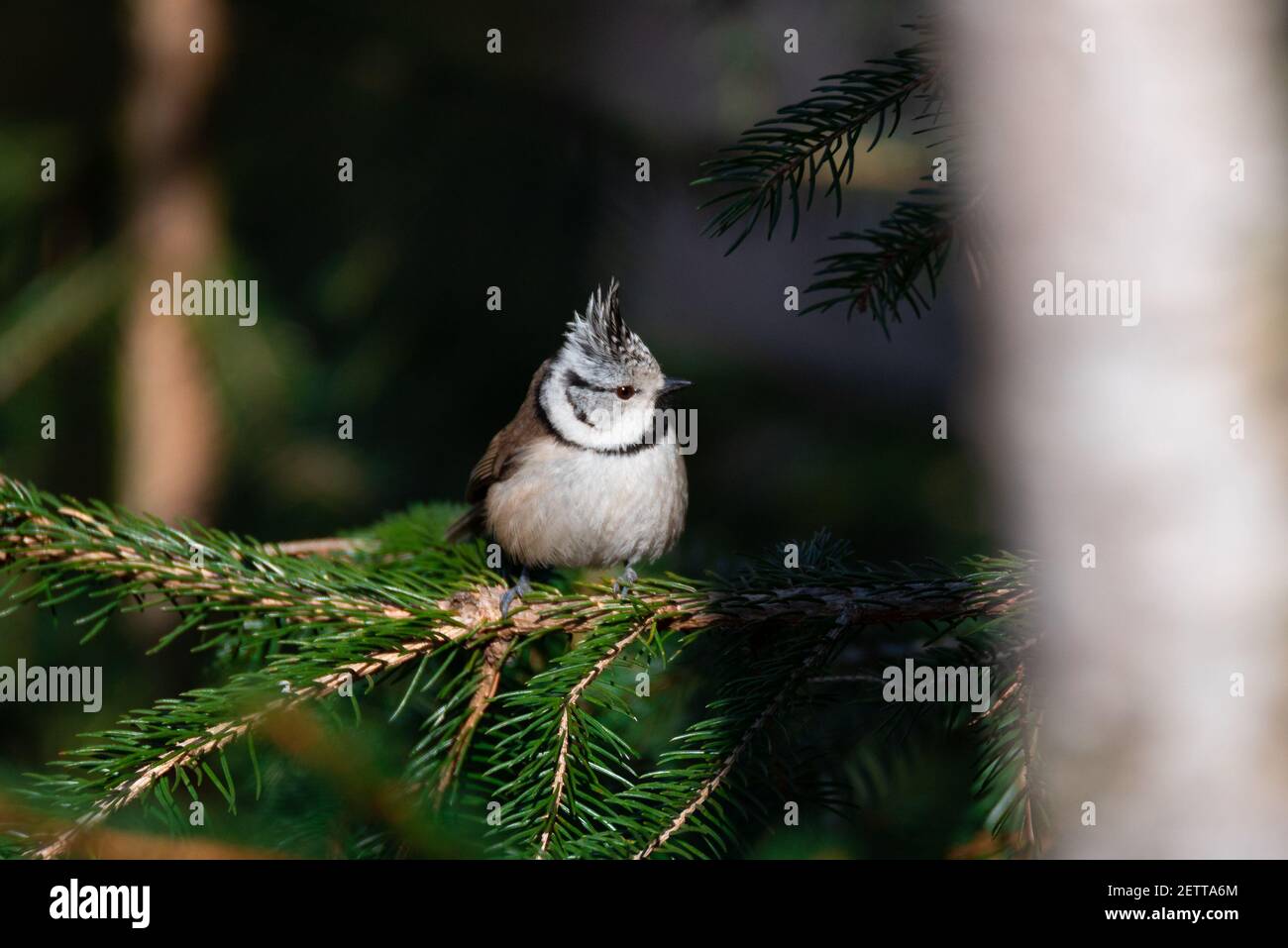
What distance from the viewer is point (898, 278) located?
2.06 metres

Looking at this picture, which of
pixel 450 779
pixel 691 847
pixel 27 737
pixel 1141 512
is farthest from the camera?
pixel 27 737

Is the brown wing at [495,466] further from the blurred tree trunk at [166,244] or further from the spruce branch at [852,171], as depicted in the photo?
the blurred tree trunk at [166,244]

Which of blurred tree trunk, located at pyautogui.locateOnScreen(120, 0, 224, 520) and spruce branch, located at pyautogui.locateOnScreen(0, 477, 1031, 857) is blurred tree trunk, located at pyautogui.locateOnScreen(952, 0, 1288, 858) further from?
blurred tree trunk, located at pyautogui.locateOnScreen(120, 0, 224, 520)

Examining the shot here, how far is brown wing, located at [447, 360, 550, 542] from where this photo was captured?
2994mm

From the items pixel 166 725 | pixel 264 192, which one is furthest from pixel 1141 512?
pixel 264 192

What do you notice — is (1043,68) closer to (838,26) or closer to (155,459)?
(838,26)

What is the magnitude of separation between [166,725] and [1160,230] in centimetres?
159

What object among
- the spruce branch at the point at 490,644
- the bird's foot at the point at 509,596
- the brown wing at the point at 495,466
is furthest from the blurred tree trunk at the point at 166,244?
the bird's foot at the point at 509,596

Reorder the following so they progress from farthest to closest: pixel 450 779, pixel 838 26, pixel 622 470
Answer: pixel 838 26 → pixel 622 470 → pixel 450 779

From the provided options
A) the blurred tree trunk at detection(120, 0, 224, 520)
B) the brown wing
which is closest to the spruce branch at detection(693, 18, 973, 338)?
the brown wing

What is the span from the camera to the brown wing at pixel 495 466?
299 cm

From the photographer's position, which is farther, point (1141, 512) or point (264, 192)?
point (264, 192)

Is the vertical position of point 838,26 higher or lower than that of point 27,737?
higher

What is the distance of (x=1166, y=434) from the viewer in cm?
128
